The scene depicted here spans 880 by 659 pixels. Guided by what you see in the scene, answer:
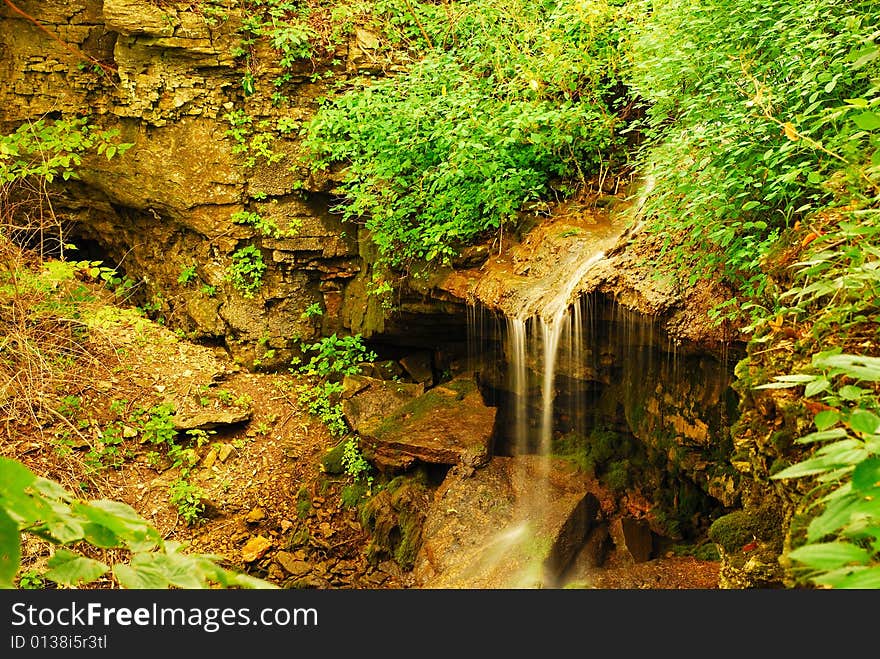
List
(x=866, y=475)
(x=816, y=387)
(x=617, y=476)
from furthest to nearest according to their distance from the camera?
(x=617, y=476), (x=816, y=387), (x=866, y=475)

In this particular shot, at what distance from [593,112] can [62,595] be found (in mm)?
5514

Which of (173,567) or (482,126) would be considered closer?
(173,567)

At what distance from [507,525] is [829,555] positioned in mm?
4379

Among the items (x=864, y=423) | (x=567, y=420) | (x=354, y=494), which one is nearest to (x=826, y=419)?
(x=864, y=423)

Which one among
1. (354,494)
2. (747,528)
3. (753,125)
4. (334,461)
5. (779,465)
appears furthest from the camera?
(334,461)

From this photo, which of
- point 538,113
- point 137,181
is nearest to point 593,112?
point 538,113

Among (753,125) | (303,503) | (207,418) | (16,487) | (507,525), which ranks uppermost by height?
(753,125)

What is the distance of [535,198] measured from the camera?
241 inches

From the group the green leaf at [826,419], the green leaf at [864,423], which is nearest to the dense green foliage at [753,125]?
the green leaf at [826,419]

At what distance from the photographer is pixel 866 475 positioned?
1212 millimetres

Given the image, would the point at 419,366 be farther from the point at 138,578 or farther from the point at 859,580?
the point at 859,580

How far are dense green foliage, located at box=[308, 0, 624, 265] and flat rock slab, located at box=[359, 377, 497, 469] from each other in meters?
1.47

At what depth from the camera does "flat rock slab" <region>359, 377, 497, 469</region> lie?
6.01 metres

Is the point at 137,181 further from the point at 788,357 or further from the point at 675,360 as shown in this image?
the point at 788,357
